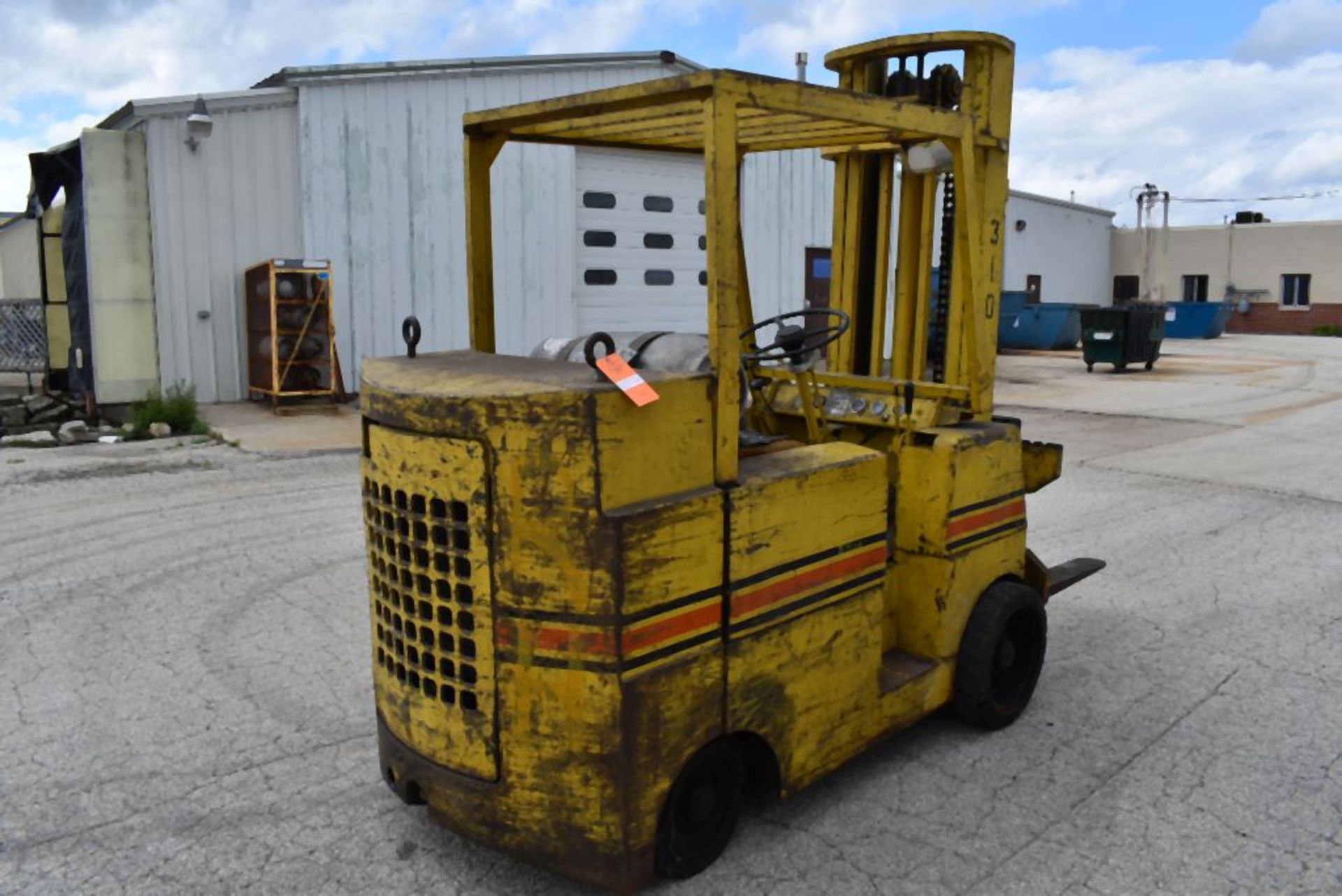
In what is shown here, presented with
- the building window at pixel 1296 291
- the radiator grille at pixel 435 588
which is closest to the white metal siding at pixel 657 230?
the radiator grille at pixel 435 588

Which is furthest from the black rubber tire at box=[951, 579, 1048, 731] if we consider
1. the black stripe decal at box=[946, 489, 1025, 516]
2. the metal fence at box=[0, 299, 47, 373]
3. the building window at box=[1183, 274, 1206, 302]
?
the building window at box=[1183, 274, 1206, 302]

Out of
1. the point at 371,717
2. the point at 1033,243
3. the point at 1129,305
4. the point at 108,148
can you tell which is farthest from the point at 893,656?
the point at 1033,243

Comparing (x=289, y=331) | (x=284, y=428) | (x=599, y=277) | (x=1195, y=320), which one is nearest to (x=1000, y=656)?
(x=284, y=428)

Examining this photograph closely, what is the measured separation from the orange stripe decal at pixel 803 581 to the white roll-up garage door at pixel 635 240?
494 inches

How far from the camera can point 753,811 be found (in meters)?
3.78

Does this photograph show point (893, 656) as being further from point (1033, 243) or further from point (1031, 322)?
point (1033, 243)

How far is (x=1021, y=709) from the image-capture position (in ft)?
15.2

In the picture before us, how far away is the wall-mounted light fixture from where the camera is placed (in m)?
12.6

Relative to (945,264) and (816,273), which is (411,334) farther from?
(816,273)

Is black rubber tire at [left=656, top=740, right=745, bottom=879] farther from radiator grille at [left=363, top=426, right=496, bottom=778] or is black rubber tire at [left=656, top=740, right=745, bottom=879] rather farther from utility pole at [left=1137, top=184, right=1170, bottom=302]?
utility pole at [left=1137, top=184, right=1170, bottom=302]

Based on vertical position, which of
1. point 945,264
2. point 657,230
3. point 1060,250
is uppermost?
point 1060,250

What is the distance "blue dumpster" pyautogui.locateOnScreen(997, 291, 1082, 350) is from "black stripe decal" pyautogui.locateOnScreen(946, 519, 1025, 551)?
22.9m

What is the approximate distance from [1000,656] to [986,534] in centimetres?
53

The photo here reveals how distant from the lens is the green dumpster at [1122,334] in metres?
21.4
